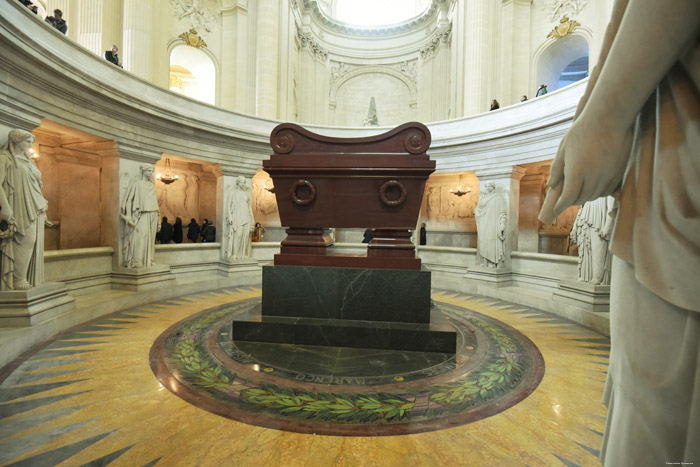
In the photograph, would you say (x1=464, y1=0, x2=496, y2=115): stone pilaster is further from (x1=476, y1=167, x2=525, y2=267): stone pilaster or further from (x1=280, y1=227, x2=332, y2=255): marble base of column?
(x1=280, y1=227, x2=332, y2=255): marble base of column

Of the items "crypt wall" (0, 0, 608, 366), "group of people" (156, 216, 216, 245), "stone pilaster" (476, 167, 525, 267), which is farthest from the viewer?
"group of people" (156, 216, 216, 245)

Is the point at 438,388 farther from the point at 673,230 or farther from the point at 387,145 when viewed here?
the point at 387,145

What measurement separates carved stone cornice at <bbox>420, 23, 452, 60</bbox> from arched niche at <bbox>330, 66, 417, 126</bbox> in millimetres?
1429

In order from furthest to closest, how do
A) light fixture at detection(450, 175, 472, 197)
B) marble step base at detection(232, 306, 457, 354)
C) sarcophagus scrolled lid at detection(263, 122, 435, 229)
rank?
light fixture at detection(450, 175, 472, 197)
sarcophagus scrolled lid at detection(263, 122, 435, 229)
marble step base at detection(232, 306, 457, 354)

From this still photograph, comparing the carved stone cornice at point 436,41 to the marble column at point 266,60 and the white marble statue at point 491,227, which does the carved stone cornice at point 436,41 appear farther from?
the white marble statue at point 491,227

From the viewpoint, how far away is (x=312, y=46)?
52.0 feet

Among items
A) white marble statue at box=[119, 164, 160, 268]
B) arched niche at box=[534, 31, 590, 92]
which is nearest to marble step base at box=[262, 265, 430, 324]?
white marble statue at box=[119, 164, 160, 268]

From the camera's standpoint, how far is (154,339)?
3762 millimetres

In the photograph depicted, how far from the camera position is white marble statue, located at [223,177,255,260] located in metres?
7.83

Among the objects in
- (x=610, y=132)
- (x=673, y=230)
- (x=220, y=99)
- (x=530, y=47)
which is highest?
(x=530, y=47)

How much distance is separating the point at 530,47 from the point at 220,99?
1232 centimetres

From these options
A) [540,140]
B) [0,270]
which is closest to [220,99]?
[0,270]

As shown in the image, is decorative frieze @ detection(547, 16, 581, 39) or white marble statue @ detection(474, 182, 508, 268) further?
decorative frieze @ detection(547, 16, 581, 39)

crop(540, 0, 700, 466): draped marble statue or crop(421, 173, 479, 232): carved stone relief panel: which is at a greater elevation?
crop(421, 173, 479, 232): carved stone relief panel
